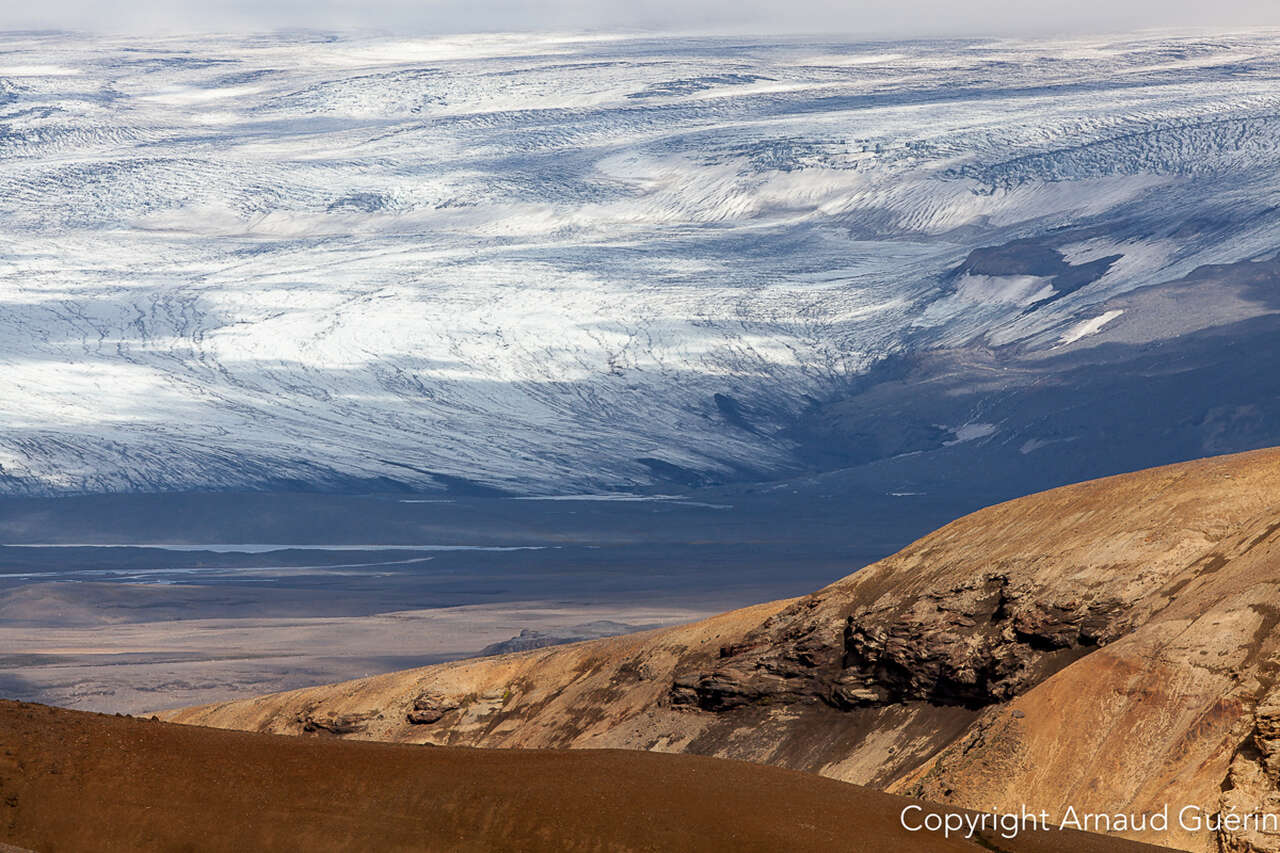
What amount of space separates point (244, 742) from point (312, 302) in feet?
270

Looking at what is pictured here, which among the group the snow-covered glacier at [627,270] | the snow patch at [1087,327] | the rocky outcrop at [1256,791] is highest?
the rocky outcrop at [1256,791]

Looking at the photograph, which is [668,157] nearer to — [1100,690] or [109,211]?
[109,211]

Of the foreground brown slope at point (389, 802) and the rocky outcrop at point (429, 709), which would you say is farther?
the rocky outcrop at point (429, 709)

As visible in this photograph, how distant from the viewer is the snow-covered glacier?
84.8 meters

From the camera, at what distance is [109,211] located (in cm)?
10969

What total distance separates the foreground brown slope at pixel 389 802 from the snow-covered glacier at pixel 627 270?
7007 cm

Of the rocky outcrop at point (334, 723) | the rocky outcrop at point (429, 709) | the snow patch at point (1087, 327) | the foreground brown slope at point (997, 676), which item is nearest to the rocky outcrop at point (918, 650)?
the foreground brown slope at point (997, 676)

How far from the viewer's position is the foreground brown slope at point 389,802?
1062cm

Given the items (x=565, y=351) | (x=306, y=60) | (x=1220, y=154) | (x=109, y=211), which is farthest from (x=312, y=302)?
(x=306, y=60)

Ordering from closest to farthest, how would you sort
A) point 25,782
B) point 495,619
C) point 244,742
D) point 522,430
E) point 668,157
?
1. point 25,782
2. point 244,742
3. point 495,619
4. point 522,430
5. point 668,157

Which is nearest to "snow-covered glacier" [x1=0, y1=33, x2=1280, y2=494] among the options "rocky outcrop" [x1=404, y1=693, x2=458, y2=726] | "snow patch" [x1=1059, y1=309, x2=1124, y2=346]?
"snow patch" [x1=1059, y1=309, x2=1124, y2=346]

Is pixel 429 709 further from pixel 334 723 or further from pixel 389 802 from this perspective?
pixel 389 802

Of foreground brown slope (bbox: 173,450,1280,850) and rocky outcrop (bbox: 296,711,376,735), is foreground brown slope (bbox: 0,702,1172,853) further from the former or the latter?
rocky outcrop (bbox: 296,711,376,735)

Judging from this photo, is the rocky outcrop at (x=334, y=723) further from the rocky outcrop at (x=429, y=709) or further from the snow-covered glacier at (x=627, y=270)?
the snow-covered glacier at (x=627, y=270)
